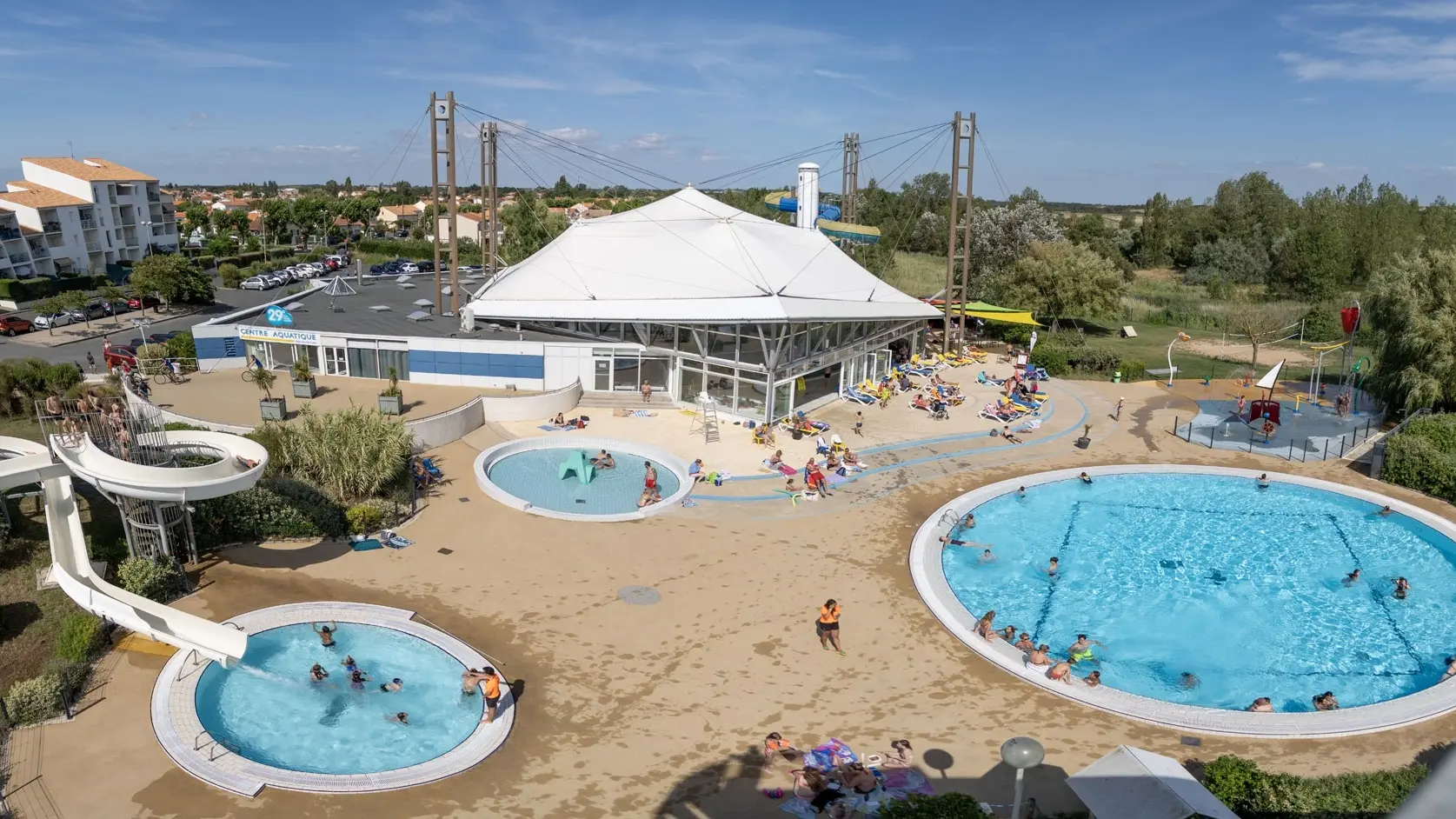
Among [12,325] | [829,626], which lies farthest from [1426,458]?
[12,325]

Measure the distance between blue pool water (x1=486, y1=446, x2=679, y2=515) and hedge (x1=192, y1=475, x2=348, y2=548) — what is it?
490cm

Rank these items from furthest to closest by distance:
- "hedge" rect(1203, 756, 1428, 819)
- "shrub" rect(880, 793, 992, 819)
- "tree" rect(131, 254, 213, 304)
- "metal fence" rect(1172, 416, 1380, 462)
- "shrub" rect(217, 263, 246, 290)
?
"shrub" rect(217, 263, 246, 290) < "tree" rect(131, 254, 213, 304) < "metal fence" rect(1172, 416, 1380, 462) < "hedge" rect(1203, 756, 1428, 819) < "shrub" rect(880, 793, 992, 819)

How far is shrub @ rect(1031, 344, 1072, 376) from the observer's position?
39844 millimetres

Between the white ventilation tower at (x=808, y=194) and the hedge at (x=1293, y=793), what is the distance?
31588mm

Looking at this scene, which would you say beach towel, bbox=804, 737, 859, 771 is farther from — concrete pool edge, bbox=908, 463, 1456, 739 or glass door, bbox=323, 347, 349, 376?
glass door, bbox=323, 347, 349, 376

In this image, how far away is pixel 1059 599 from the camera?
1989 cm

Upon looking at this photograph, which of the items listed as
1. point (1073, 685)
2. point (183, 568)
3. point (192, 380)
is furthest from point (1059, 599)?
point (192, 380)

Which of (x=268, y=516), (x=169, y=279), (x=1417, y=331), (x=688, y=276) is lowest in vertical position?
(x=268, y=516)

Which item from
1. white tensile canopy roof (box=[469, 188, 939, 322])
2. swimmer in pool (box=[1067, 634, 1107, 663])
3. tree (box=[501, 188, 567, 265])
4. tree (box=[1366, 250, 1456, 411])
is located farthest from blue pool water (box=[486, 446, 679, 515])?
tree (box=[501, 188, 567, 265])

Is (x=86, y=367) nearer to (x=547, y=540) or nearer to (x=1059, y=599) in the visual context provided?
(x=547, y=540)

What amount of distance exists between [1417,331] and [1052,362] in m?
13.5

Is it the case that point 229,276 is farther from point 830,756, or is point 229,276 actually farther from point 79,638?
point 830,756

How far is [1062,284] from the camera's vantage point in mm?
46812

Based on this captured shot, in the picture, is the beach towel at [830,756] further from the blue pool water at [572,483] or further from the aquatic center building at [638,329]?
the aquatic center building at [638,329]
